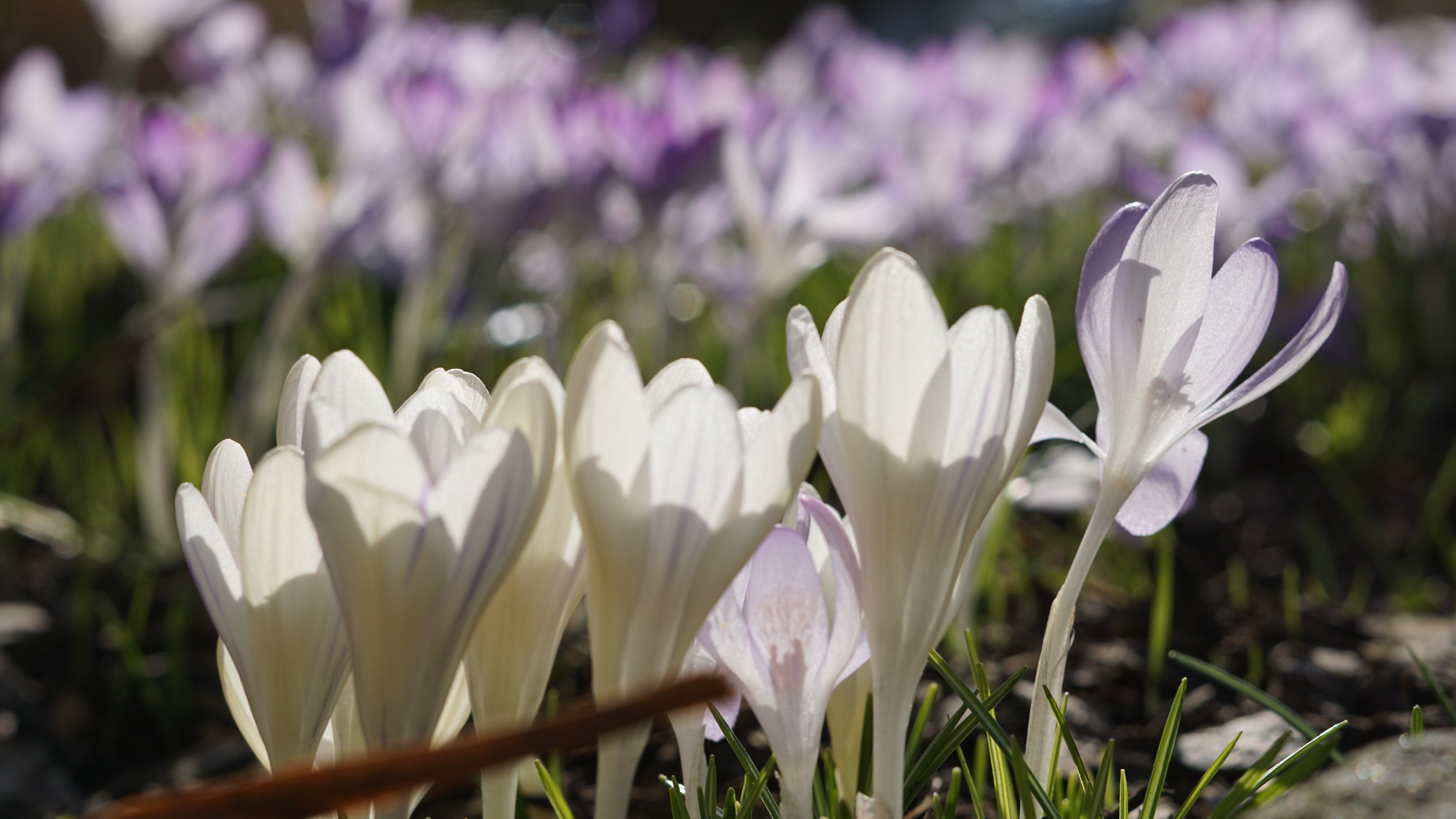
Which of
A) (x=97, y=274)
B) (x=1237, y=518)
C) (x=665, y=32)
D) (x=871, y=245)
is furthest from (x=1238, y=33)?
(x=665, y=32)

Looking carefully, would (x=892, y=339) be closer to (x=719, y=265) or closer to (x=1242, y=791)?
(x=1242, y=791)

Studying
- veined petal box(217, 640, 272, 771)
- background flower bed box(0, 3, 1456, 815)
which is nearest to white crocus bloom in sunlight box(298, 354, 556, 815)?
veined petal box(217, 640, 272, 771)

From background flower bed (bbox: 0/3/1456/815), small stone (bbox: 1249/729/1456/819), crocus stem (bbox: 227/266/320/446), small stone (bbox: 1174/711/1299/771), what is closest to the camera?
small stone (bbox: 1249/729/1456/819)

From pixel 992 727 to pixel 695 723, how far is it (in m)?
0.15

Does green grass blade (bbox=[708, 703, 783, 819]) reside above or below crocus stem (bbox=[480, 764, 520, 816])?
below

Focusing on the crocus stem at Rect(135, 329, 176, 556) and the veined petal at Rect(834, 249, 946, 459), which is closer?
the veined petal at Rect(834, 249, 946, 459)

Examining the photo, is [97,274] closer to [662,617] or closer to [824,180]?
[824,180]

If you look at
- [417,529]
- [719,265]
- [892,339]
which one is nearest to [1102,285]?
[892,339]

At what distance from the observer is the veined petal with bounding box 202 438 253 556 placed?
577 mm

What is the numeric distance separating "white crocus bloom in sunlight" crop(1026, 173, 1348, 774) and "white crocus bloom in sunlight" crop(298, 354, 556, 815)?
0.27m

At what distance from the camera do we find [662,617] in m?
0.52

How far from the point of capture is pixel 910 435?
0.52 m

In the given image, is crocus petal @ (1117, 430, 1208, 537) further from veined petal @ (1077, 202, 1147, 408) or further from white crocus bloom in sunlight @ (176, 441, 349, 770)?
white crocus bloom in sunlight @ (176, 441, 349, 770)

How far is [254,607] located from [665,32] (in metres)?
12.5
